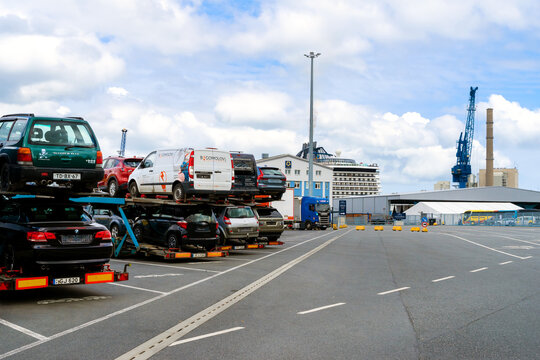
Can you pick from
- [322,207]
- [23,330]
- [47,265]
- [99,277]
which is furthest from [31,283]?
[322,207]

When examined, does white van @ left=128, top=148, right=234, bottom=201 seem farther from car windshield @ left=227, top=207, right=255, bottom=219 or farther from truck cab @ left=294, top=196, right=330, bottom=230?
truck cab @ left=294, top=196, right=330, bottom=230

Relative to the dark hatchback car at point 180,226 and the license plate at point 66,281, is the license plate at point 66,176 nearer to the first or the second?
the license plate at point 66,281

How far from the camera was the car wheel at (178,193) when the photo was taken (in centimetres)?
1719

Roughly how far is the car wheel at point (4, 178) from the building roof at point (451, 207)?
83.7m

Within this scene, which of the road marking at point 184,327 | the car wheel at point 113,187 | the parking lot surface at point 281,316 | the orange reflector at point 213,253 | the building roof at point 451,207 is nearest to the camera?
the road marking at point 184,327

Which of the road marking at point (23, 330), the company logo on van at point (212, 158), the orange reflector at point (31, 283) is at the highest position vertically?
the company logo on van at point (212, 158)

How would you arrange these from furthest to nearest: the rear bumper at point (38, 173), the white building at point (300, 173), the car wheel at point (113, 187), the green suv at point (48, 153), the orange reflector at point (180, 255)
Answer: the white building at point (300, 173), the car wheel at point (113, 187), the orange reflector at point (180, 255), the green suv at point (48, 153), the rear bumper at point (38, 173)

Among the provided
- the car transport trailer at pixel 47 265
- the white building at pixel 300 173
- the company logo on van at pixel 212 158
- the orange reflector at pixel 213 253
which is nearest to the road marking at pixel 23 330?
the car transport trailer at pixel 47 265

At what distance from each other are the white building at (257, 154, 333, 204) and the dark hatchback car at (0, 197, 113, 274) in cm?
8590

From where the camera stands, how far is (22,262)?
940cm

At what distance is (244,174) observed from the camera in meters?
19.7

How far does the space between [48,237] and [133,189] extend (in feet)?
32.8

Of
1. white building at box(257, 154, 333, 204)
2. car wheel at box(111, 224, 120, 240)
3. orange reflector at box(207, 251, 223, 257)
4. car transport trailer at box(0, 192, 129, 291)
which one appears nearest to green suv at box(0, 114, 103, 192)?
car transport trailer at box(0, 192, 129, 291)

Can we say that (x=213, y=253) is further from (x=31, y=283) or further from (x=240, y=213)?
(x=31, y=283)
